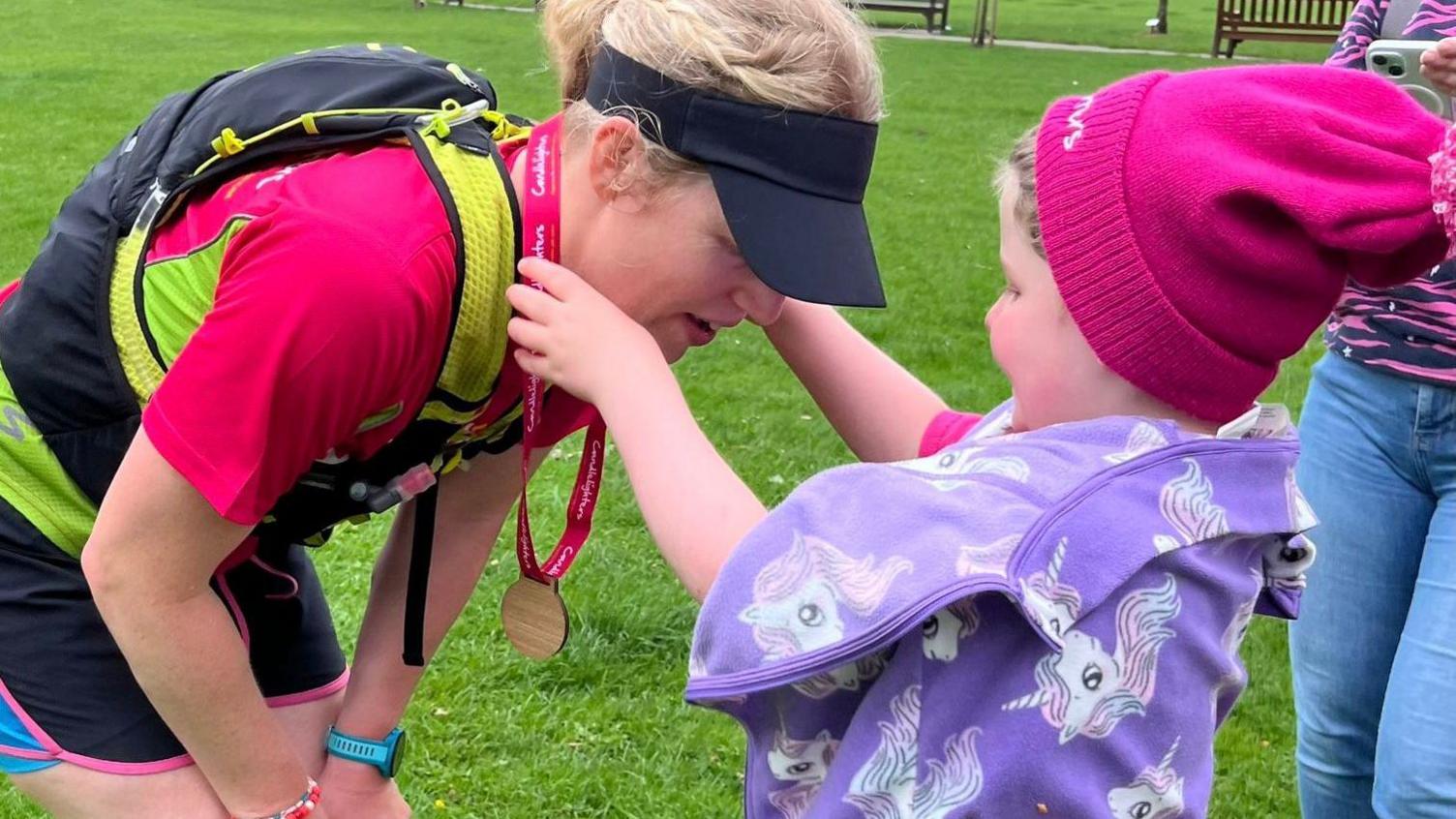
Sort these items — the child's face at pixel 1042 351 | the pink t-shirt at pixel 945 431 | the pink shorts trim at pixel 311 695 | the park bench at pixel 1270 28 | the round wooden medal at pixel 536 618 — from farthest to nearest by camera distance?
the park bench at pixel 1270 28 < the pink shorts trim at pixel 311 695 < the round wooden medal at pixel 536 618 < the pink t-shirt at pixel 945 431 < the child's face at pixel 1042 351

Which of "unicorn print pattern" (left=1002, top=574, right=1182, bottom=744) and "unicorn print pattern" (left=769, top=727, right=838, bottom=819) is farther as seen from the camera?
"unicorn print pattern" (left=769, top=727, right=838, bottom=819)

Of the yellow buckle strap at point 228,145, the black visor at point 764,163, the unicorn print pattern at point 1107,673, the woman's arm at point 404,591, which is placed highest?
the yellow buckle strap at point 228,145

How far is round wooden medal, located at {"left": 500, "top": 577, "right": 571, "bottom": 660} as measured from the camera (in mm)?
2445

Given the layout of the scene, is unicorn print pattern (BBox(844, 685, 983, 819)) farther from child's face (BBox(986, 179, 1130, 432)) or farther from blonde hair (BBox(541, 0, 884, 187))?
blonde hair (BBox(541, 0, 884, 187))

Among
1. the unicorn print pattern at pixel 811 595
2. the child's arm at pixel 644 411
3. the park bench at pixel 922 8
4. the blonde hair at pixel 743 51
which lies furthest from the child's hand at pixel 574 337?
the park bench at pixel 922 8

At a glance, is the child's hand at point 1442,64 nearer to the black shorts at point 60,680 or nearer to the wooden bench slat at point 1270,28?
the black shorts at point 60,680

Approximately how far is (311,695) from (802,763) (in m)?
1.14

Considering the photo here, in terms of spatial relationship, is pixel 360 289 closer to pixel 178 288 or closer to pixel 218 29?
pixel 178 288

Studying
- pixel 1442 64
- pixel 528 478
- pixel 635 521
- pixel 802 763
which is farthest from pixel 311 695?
pixel 635 521

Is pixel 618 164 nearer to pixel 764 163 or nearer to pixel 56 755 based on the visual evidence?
pixel 764 163

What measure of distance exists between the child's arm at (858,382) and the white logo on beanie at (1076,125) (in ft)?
2.05

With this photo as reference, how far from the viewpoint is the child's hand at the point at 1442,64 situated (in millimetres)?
2742

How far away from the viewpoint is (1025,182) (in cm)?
190

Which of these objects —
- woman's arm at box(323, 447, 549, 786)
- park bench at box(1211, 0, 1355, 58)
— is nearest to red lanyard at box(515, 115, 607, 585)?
woman's arm at box(323, 447, 549, 786)
